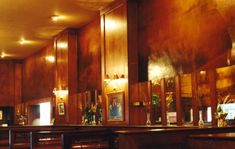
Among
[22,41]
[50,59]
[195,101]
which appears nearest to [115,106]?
[195,101]

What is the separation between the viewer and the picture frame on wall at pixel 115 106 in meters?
10.7

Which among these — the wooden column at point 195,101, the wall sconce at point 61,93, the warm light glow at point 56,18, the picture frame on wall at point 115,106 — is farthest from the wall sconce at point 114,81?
the wall sconce at point 61,93

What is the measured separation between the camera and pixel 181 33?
29.0ft

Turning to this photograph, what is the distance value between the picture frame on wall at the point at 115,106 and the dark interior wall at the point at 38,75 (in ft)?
19.2

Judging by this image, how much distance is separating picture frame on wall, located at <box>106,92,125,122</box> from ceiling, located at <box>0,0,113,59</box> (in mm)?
2562

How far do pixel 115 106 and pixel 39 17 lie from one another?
4.03 metres

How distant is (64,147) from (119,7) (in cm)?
546

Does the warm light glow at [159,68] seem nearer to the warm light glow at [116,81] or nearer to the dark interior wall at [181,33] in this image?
the dark interior wall at [181,33]

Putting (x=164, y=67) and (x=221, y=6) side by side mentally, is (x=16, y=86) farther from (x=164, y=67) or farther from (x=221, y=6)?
(x=221, y=6)

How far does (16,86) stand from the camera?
2138 centimetres

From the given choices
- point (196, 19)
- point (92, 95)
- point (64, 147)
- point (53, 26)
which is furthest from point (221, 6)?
point (53, 26)

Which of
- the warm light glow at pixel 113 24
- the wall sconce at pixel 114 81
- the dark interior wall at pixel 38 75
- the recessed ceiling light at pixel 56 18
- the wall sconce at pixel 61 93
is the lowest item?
the wall sconce at pixel 61 93

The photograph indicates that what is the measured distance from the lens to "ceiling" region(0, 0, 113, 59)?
1152cm

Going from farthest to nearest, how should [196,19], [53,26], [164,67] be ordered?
[53,26] < [164,67] < [196,19]
